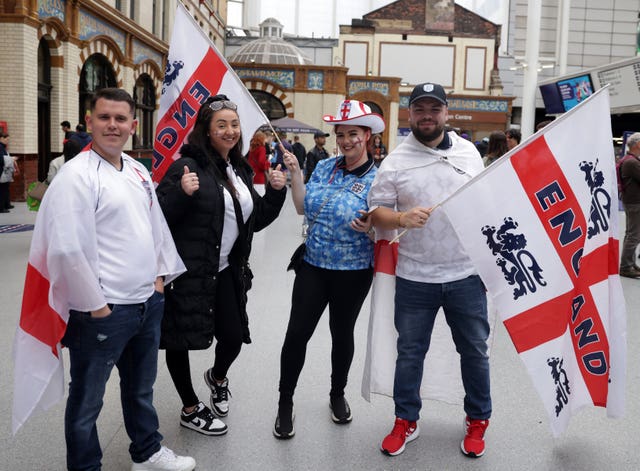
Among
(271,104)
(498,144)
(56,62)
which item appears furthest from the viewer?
(271,104)

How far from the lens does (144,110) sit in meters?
21.8

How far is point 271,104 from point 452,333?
91.0ft

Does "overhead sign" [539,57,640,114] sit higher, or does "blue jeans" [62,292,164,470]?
"overhead sign" [539,57,640,114]

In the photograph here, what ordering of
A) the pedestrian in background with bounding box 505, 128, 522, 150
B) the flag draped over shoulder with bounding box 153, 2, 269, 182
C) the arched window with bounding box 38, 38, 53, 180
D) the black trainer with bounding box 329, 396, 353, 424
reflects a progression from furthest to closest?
the arched window with bounding box 38, 38, 53, 180 < the pedestrian in background with bounding box 505, 128, 522, 150 < the flag draped over shoulder with bounding box 153, 2, 269, 182 < the black trainer with bounding box 329, 396, 353, 424

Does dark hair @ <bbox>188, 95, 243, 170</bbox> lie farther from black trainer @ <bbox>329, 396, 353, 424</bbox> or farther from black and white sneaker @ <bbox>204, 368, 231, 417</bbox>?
black trainer @ <bbox>329, 396, 353, 424</bbox>

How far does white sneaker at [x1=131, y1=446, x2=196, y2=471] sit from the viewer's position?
9.51 ft

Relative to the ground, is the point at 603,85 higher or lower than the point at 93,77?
lower

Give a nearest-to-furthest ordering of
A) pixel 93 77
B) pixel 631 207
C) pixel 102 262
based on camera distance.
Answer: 1. pixel 102 262
2. pixel 631 207
3. pixel 93 77

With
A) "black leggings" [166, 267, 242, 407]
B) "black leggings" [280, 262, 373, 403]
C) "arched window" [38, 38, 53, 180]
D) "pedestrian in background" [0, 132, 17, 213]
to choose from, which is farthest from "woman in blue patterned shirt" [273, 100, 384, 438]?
"arched window" [38, 38, 53, 180]

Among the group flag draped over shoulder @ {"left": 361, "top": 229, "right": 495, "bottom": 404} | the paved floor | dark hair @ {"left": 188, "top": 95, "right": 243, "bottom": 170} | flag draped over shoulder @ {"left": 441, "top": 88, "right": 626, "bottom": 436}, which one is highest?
dark hair @ {"left": 188, "top": 95, "right": 243, "bottom": 170}

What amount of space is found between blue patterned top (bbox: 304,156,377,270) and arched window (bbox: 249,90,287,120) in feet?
88.3

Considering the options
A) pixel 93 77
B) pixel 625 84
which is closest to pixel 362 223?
pixel 625 84

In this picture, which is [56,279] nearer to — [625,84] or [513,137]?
[513,137]

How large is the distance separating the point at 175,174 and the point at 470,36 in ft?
128
